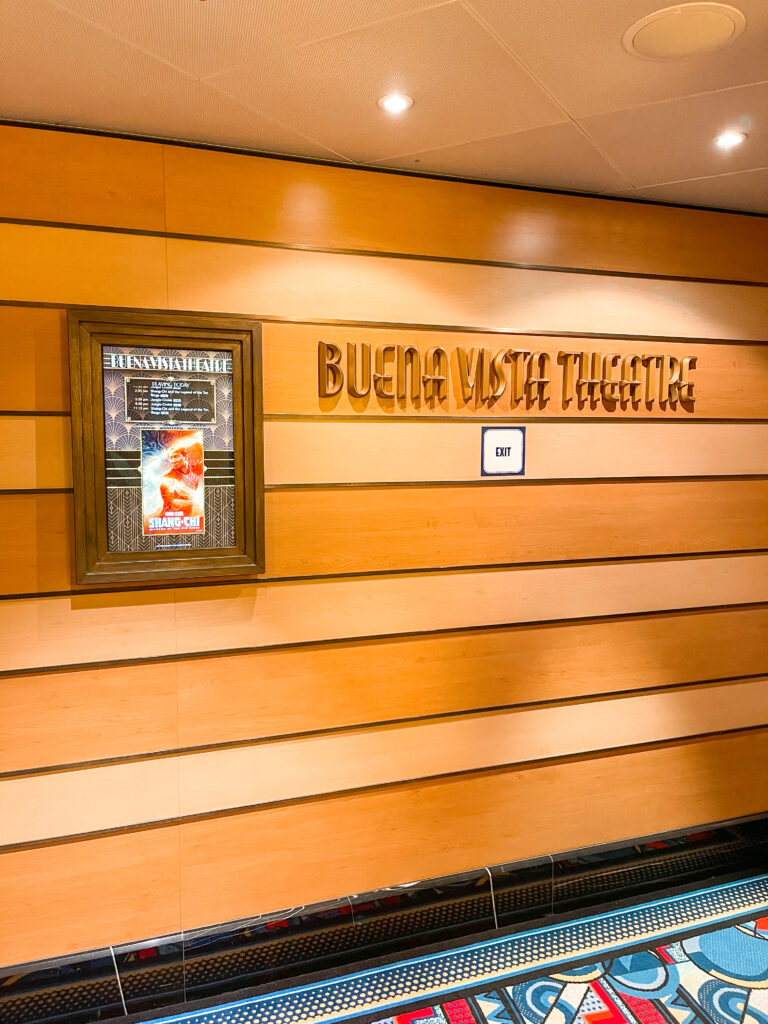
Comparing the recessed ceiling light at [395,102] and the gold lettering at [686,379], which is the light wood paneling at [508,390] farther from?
the recessed ceiling light at [395,102]

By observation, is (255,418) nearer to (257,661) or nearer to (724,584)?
(257,661)

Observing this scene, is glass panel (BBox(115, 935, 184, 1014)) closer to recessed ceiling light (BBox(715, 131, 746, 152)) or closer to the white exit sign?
the white exit sign

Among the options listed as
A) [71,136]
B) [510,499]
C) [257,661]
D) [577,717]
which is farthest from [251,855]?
[71,136]

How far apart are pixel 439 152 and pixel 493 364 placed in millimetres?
776

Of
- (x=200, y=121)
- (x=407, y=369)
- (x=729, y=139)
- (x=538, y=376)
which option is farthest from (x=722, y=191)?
(x=200, y=121)

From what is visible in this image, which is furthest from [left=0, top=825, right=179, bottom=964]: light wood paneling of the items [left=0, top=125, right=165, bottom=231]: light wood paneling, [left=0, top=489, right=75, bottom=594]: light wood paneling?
[left=0, top=125, right=165, bottom=231]: light wood paneling

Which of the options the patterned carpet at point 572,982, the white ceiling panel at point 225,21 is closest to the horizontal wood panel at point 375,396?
the white ceiling panel at point 225,21

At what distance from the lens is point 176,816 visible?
2523 mm

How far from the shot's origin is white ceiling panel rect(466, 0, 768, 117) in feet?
5.56

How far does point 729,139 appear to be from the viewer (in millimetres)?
2402

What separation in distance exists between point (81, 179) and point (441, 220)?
1.26m

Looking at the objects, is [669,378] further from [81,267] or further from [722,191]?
[81,267]

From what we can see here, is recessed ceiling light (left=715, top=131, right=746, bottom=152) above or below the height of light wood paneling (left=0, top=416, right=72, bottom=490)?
above

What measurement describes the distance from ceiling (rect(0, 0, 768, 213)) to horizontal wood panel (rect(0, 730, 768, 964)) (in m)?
2.36
